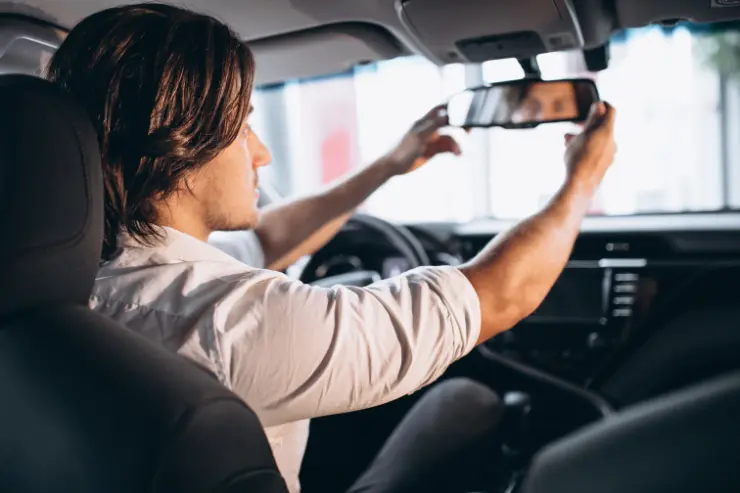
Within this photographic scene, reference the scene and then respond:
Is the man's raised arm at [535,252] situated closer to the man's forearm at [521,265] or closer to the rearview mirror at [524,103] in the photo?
the man's forearm at [521,265]

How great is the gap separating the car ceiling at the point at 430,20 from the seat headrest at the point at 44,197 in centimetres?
72

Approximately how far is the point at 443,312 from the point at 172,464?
1.53 feet

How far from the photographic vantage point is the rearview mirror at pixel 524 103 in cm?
159

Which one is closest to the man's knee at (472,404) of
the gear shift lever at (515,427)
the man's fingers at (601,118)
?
the gear shift lever at (515,427)

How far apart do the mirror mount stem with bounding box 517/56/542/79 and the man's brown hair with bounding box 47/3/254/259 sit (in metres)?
0.82

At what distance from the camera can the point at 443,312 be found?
3.57 feet

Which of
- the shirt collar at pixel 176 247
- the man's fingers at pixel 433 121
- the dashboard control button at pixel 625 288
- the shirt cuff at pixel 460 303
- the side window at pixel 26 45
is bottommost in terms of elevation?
the dashboard control button at pixel 625 288

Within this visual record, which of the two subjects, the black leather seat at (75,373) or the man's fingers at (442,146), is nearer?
the black leather seat at (75,373)

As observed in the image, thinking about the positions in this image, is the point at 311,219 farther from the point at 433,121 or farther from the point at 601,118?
the point at 601,118

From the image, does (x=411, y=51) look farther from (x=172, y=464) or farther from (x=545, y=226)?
(x=172, y=464)

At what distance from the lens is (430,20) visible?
1584 millimetres

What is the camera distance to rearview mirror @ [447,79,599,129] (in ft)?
5.20

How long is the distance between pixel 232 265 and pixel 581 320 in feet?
5.07

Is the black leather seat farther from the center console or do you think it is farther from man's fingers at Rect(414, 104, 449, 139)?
the center console
